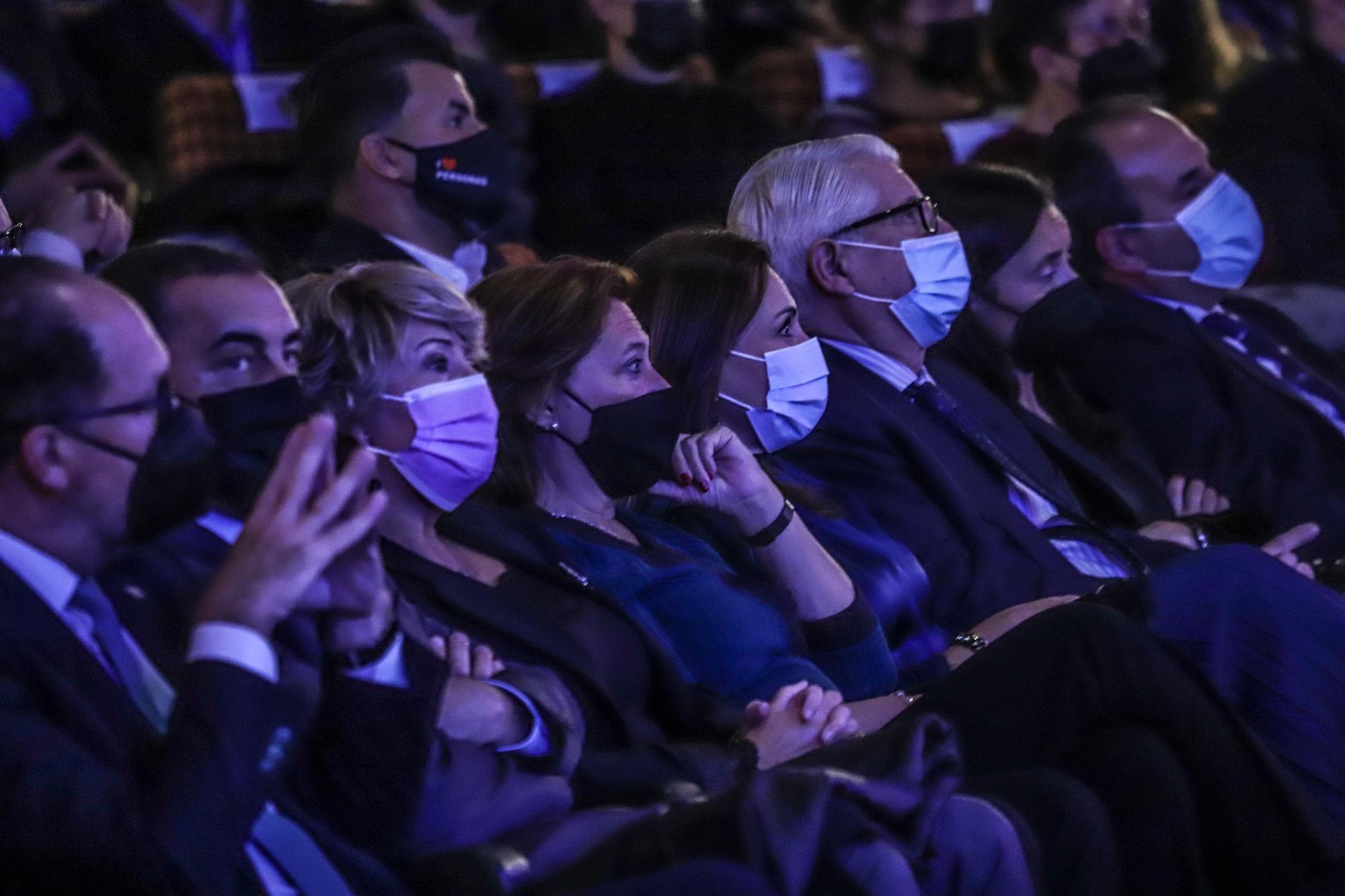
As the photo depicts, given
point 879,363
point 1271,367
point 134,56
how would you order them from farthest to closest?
point 134,56
point 1271,367
point 879,363

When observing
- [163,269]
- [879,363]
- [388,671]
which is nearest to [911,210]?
[879,363]

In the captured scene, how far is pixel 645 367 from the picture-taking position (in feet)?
9.95

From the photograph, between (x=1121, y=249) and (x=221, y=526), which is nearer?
(x=221, y=526)

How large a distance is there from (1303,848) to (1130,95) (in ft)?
9.97

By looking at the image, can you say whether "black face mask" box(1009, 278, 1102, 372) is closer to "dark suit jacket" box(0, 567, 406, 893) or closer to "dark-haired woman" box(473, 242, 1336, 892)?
"dark-haired woman" box(473, 242, 1336, 892)

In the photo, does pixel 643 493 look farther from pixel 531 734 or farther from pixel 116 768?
pixel 116 768

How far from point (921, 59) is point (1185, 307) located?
1408 mm

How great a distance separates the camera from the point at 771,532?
3.09 metres

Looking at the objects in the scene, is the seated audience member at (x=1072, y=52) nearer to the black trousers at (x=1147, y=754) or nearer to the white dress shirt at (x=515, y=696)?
the black trousers at (x=1147, y=754)

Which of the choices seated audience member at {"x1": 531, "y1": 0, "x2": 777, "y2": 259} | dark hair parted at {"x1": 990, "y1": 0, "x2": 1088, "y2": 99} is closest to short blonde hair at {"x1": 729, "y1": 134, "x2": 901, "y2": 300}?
seated audience member at {"x1": 531, "y1": 0, "x2": 777, "y2": 259}

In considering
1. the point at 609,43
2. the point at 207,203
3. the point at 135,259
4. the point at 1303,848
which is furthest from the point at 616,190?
the point at 1303,848

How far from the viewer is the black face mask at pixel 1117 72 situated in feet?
18.7

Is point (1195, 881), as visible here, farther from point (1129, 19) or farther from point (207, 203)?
point (1129, 19)

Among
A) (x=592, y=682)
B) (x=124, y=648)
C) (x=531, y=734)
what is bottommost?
(x=592, y=682)
